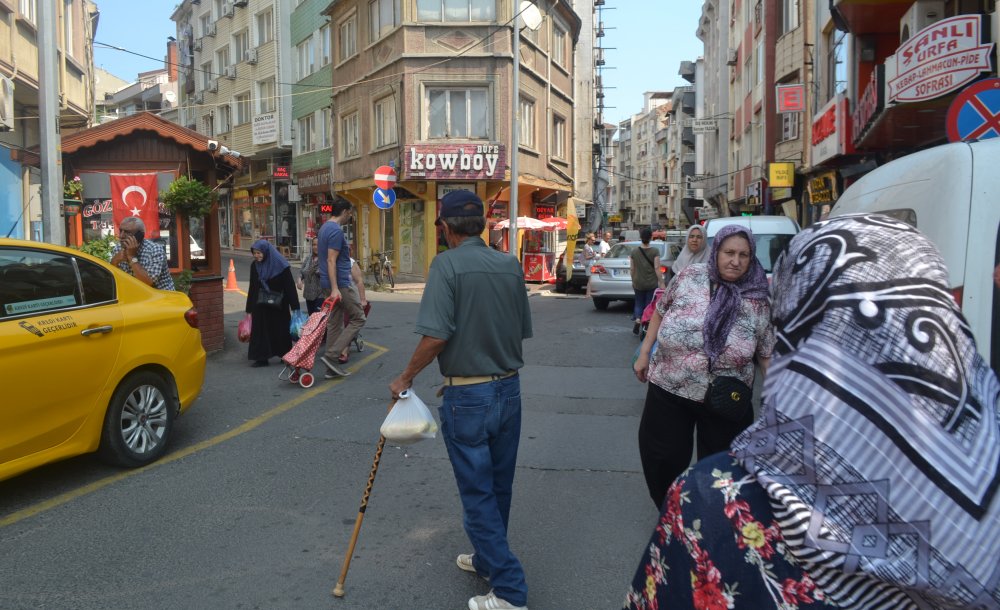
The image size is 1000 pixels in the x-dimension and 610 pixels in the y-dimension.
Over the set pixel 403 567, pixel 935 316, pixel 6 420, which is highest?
pixel 935 316

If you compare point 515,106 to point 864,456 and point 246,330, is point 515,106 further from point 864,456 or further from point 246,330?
point 864,456

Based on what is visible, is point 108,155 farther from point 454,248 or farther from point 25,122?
point 454,248

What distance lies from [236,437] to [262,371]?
3009mm

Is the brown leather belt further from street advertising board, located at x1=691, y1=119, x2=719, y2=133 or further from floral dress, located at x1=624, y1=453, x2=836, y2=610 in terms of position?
street advertising board, located at x1=691, y1=119, x2=719, y2=133

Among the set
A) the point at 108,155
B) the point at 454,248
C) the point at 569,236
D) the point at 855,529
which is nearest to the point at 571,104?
the point at 569,236

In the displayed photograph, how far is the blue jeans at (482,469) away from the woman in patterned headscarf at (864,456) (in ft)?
5.43

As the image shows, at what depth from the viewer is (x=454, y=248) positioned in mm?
3564

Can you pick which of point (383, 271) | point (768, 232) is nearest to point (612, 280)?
point (768, 232)

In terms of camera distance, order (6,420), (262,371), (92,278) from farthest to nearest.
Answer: (262,371)
(92,278)
(6,420)

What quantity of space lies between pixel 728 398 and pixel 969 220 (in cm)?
128

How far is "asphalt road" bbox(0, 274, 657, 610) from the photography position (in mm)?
3719

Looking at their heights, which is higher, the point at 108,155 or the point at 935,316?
the point at 108,155

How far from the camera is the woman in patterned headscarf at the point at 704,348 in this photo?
3.79 metres

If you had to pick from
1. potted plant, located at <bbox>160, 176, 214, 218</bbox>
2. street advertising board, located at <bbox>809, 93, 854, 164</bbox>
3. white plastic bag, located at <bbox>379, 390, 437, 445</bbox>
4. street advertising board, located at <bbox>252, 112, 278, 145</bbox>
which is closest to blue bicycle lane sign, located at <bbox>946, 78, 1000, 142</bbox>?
white plastic bag, located at <bbox>379, 390, 437, 445</bbox>
